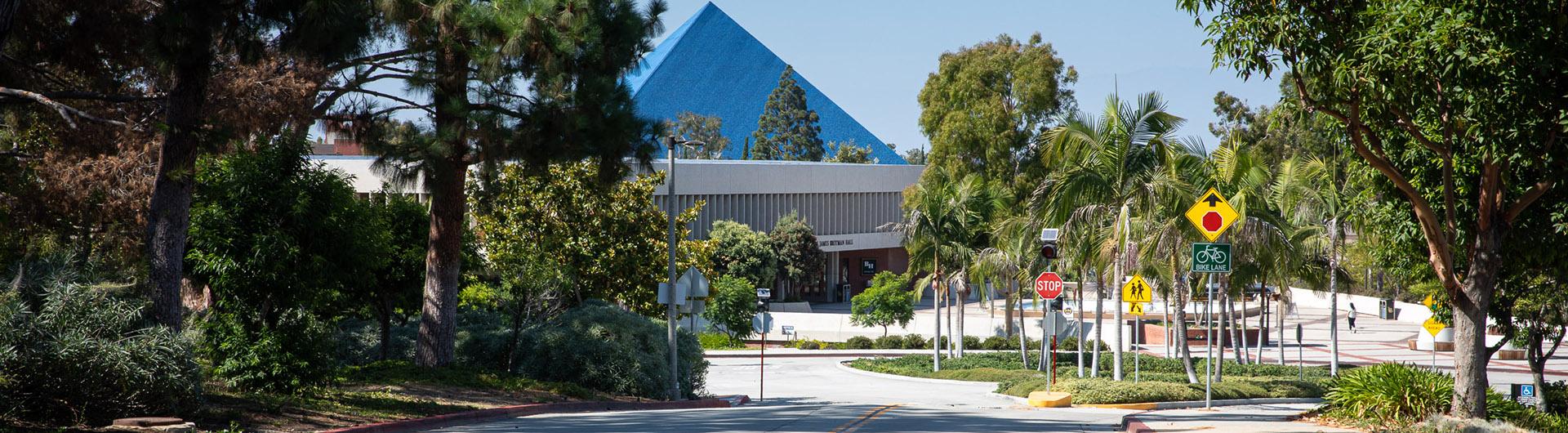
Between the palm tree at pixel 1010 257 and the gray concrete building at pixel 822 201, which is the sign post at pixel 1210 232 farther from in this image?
the gray concrete building at pixel 822 201

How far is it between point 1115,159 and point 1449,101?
42.0ft

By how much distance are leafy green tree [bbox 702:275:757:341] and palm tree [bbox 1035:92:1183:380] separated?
2928cm

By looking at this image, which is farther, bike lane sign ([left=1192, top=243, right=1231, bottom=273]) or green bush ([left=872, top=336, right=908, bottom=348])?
green bush ([left=872, top=336, right=908, bottom=348])

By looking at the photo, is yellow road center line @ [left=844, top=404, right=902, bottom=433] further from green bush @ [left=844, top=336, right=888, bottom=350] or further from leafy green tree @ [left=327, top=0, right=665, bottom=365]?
green bush @ [left=844, top=336, right=888, bottom=350]

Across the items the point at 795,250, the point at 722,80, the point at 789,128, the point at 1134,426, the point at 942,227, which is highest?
the point at 722,80

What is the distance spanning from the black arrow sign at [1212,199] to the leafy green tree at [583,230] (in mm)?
19933

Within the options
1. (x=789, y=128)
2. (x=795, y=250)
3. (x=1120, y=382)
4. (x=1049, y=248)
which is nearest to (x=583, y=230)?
(x=1049, y=248)

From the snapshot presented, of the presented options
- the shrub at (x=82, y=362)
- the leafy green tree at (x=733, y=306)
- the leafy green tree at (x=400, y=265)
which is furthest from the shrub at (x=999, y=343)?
the shrub at (x=82, y=362)

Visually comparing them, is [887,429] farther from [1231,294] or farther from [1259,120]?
[1259,120]

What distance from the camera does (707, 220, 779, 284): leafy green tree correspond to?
230 feet

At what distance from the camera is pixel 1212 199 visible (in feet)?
66.9

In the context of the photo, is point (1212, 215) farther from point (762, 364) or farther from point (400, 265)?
point (400, 265)

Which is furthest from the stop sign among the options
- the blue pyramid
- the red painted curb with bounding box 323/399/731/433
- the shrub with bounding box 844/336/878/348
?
the blue pyramid

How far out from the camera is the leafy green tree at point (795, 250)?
73938 millimetres
